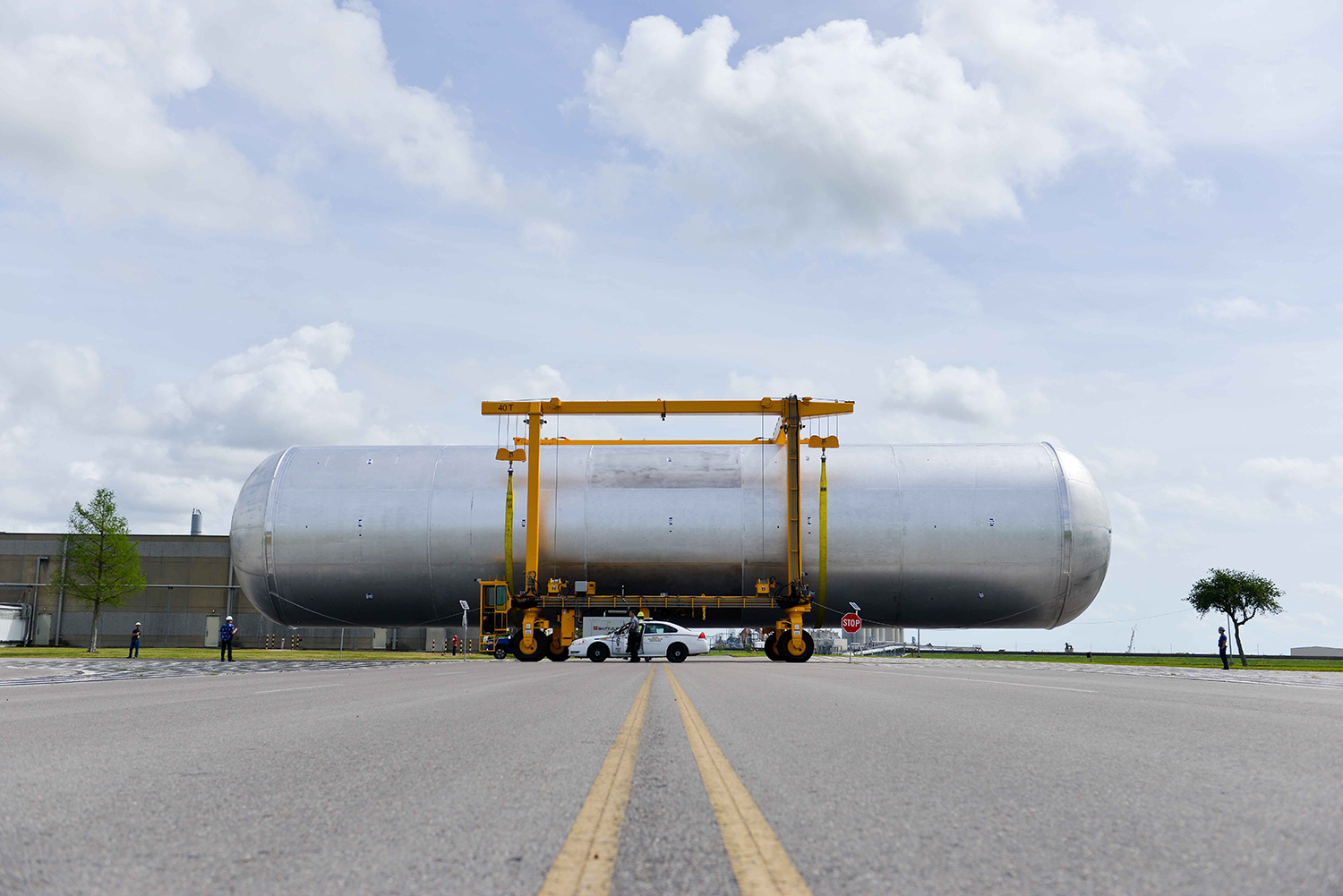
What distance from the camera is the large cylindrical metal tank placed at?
27.7 meters

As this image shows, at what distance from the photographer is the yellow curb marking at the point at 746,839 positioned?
280 cm

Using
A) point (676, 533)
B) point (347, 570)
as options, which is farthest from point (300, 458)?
point (676, 533)

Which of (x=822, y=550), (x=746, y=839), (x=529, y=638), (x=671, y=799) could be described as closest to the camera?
(x=746, y=839)

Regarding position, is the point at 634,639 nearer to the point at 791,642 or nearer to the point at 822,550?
the point at 791,642

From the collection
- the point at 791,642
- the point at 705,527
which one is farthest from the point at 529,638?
the point at 791,642

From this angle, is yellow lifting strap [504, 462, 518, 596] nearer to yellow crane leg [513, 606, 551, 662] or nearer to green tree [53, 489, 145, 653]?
yellow crane leg [513, 606, 551, 662]

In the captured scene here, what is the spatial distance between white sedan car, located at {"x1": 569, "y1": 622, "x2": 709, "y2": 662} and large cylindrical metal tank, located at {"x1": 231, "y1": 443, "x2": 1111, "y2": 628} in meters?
1.32

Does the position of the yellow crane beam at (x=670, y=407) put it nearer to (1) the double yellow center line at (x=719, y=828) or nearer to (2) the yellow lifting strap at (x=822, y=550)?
(2) the yellow lifting strap at (x=822, y=550)

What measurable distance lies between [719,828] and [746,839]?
7.8 inches

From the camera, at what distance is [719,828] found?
140 inches

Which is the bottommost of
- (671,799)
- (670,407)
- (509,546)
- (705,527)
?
(671,799)

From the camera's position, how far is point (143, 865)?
3.10 metres

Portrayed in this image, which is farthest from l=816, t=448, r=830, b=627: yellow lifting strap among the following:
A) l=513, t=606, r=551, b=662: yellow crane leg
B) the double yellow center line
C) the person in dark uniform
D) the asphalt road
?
the double yellow center line

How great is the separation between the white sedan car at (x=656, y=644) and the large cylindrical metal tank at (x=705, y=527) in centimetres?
132
